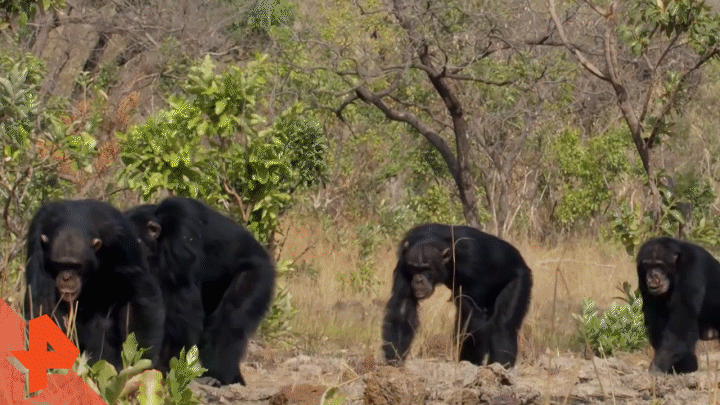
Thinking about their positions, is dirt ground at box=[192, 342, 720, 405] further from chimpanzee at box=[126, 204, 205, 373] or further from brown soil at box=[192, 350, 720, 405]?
chimpanzee at box=[126, 204, 205, 373]

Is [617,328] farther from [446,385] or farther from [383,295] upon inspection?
[446,385]

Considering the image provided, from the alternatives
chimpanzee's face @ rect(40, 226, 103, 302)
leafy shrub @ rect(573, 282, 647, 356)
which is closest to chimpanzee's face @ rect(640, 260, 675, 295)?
leafy shrub @ rect(573, 282, 647, 356)

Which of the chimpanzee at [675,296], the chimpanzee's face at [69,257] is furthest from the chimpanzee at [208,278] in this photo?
the chimpanzee at [675,296]

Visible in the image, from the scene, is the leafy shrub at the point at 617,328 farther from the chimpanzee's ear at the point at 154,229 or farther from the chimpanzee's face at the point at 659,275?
the chimpanzee's ear at the point at 154,229

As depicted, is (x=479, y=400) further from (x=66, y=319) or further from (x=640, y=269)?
(x=640, y=269)

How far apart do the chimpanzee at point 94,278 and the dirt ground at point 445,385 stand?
1.77 ft

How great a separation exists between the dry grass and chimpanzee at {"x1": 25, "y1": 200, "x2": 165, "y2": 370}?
7.42 ft

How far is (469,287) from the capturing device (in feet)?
28.1

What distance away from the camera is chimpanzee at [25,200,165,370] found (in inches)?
245

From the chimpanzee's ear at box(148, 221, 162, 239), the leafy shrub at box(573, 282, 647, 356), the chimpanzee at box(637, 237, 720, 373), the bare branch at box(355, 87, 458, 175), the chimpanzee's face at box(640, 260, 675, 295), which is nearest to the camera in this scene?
the chimpanzee's ear at box(148, 221, 162, 239)

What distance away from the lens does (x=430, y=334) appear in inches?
386

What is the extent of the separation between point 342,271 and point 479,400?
24.4 ft

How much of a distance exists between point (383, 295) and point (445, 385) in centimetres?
633

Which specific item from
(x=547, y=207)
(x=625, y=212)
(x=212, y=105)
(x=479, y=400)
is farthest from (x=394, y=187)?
(x=479, y=400)
